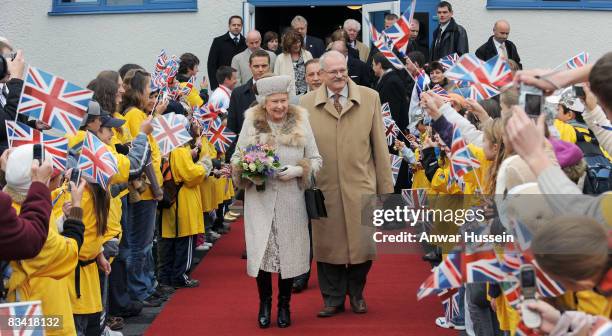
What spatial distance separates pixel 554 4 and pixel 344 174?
9.28 metres

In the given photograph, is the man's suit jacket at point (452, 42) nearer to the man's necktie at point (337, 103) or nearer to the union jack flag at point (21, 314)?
the man's necktie at point (337, 103)

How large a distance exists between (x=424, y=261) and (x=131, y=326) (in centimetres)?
Result: 368

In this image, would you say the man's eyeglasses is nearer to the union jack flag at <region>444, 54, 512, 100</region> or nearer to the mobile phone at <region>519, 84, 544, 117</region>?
the union jack flag at <region>444, 54, 512, 100</region>

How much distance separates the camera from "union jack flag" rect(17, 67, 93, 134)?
5484mm

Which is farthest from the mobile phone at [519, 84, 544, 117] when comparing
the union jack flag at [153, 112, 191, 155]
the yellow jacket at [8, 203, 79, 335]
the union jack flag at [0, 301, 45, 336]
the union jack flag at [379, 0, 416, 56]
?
the union jack flag at [379, 0, 416, 56]

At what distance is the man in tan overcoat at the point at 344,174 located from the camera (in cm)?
816

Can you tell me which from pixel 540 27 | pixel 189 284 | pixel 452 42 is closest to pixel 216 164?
pixel 189 284

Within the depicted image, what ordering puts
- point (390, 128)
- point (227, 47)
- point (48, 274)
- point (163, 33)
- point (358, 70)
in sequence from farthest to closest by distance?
1. point (163, 33)
2. point (227, 47)
3. point (358, 70)
4. point (390, 128)
5. point (48, 274)

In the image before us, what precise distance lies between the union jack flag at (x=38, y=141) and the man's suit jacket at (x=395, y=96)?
7.47 metres

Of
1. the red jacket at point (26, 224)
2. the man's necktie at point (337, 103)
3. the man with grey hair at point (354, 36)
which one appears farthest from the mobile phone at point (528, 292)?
the man with grey hair at point (354, 36)

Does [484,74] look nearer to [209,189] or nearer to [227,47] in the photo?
[209,189]

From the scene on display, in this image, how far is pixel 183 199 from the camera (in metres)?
9.40

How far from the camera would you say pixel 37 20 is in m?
17.0

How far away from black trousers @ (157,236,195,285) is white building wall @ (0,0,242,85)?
7537mm
